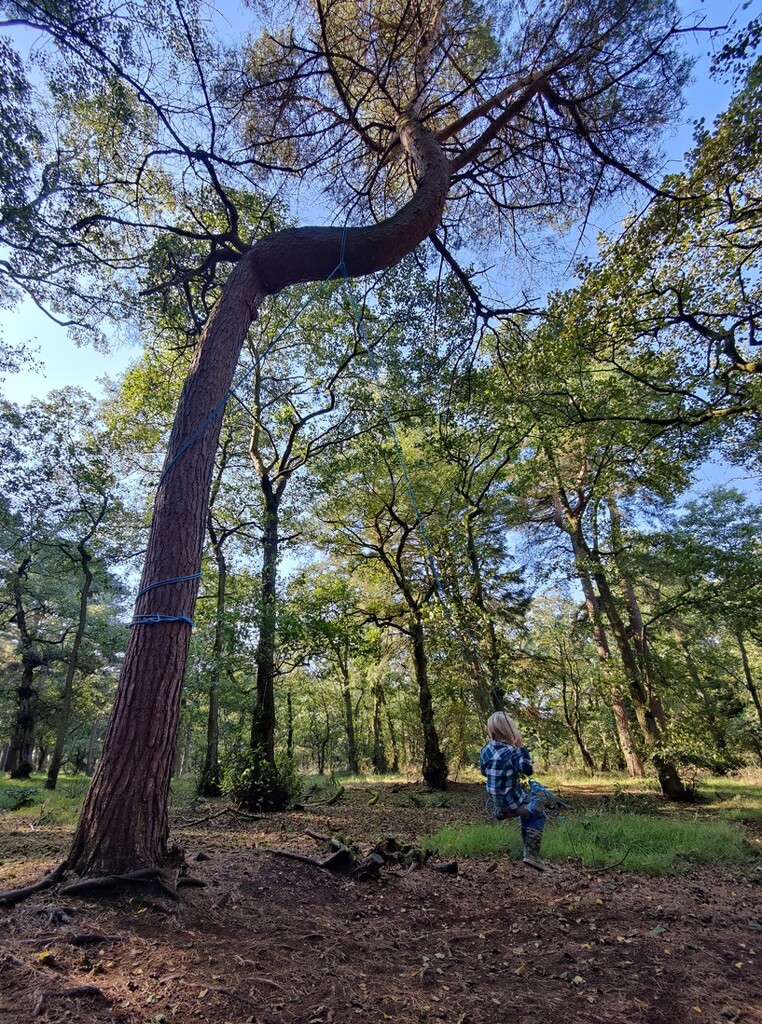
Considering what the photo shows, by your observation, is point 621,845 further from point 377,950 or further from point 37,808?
point 37,808

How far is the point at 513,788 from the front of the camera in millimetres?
4109

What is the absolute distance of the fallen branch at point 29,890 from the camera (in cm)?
224

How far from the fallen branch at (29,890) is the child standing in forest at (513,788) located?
125 inches

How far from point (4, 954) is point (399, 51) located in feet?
27.3

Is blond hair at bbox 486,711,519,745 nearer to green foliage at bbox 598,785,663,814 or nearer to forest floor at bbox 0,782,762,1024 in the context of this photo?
forest floor at bbox 0,782,762,1024

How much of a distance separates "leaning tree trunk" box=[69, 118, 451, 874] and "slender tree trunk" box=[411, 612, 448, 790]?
8.81 metres

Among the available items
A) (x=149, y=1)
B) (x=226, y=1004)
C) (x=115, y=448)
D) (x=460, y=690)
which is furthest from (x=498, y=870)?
Answer: (x=115, y=448)

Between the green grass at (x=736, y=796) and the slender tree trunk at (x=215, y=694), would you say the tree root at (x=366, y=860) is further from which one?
the green grass at (x=736, y=796)

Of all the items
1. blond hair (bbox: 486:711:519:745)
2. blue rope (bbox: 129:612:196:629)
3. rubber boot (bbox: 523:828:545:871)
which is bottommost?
rubber boot (bbox: 523:828:545:871)

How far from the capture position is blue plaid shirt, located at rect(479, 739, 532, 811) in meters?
4.05

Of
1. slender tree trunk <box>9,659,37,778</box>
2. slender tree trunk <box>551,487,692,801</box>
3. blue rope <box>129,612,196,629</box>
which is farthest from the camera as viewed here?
slender tree trunk <box>9,659,37,778</box>

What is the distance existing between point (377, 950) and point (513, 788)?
2.22 m

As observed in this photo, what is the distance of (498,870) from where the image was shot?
3.95 m

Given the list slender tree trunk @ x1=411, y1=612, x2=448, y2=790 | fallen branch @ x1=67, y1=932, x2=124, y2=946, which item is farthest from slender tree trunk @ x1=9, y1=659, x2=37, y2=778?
fallen branch @ x1=67, y1=932, x2=124, y2=946
